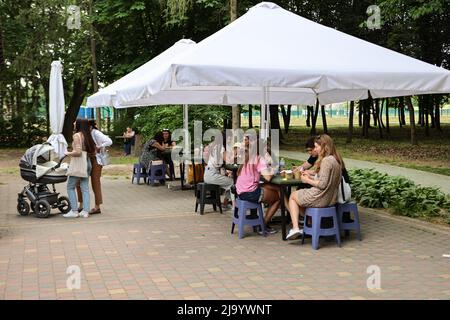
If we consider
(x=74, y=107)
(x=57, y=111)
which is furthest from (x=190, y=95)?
(x=74, y=107)

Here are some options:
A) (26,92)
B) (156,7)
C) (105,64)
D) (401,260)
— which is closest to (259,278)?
(401,260)

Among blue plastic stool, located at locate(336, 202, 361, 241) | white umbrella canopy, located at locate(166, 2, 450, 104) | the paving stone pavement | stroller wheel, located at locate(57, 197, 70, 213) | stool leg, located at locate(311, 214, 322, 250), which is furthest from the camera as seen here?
stroller wheel, located at locate(57, 197, 70, 213)

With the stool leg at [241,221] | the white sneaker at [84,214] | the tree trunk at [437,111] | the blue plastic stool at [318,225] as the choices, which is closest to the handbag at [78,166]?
the white sneaker at [84,214]

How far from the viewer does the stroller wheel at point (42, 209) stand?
9258 mm

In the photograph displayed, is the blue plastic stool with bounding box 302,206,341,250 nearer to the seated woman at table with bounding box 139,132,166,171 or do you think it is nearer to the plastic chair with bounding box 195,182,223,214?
the plastic chair with bounding box 195,182,223,214

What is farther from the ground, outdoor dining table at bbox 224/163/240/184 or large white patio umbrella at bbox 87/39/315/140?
large white patio umbrella at bbox 87/39/315/140

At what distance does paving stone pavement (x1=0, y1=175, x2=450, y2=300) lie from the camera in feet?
17.0

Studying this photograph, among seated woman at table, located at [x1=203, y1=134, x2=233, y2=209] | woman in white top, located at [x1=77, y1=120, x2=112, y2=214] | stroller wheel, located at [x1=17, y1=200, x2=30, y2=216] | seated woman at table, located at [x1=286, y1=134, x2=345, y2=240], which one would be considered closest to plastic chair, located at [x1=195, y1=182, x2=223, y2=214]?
seated woman at table, located at [x1=203, y1=134, x2=233, y2=209]

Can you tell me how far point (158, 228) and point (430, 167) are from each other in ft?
37.6

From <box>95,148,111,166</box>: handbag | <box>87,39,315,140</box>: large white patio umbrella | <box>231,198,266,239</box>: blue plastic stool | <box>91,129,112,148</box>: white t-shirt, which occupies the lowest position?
<box>231,198,266,239</box>: blue plastic stool

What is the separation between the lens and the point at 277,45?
766 centimetres

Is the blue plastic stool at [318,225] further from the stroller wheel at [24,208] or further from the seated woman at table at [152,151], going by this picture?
the seated woman at table at [152,151]

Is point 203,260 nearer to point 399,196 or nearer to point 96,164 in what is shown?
point 96,164
